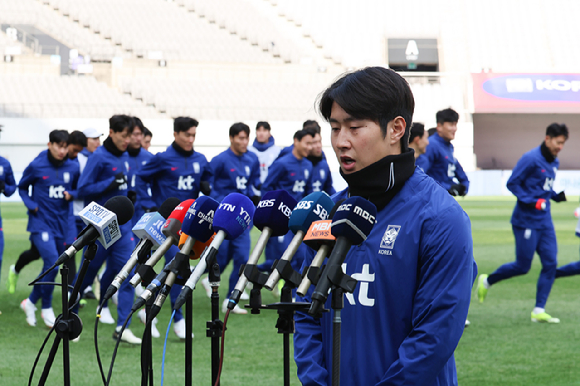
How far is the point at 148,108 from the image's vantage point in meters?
33.8

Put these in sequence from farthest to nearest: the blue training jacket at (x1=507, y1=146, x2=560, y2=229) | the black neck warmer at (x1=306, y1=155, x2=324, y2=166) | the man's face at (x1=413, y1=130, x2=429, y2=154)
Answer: the black neck warmer at (x1=306, y1=155, x2=324, y2=166) < the man's face at (x1=413, y1=130, x2=429, y2=154) < the blue training jacket at (x1=507, y1=146, x2=560, y2=229)

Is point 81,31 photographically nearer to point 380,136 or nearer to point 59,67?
point 59,67

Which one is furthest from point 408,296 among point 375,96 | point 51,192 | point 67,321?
point 51,192

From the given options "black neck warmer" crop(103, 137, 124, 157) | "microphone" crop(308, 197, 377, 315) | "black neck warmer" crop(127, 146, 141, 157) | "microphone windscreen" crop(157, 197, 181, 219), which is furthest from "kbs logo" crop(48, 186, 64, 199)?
"microphone" crop(308, 197, 377, 315)

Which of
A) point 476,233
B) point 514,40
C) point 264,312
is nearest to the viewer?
point 264,312

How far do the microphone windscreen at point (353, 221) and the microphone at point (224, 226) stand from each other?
2.21 ft

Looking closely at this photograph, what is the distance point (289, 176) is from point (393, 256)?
7.16 metres

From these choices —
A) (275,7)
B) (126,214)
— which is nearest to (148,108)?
(275,7)

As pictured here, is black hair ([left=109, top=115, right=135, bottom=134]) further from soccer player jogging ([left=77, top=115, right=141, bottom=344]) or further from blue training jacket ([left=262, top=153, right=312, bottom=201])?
blue training jacket ([left=262, top=153, right=312, bottom=201])

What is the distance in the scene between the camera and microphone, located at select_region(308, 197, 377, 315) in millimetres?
1928

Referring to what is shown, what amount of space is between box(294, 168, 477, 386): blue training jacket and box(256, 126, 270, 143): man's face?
1053 centimetres

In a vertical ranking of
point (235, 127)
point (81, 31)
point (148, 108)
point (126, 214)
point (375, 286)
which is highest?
point (81, 31)

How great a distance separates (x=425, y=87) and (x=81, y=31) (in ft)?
60.8

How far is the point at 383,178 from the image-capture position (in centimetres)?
229
